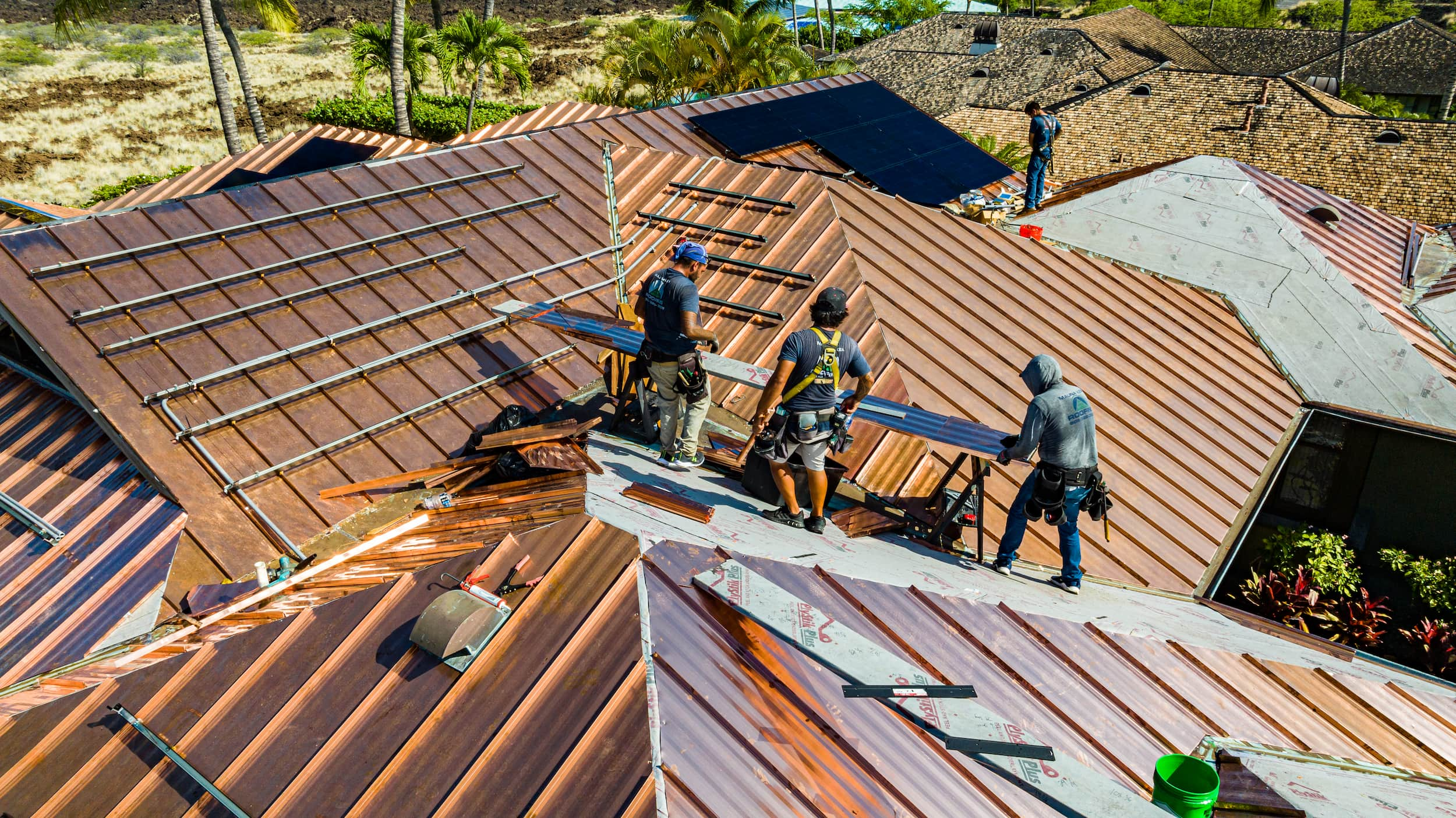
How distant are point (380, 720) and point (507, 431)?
394 cm

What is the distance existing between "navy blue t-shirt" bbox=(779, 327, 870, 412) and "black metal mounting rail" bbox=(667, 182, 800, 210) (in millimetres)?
5966

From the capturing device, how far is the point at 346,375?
10398mm

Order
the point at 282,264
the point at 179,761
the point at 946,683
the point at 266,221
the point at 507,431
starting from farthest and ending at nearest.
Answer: the point at 266,221, the point at 282,264, the point at 507,431, the point at 946,683, the point at 179,761

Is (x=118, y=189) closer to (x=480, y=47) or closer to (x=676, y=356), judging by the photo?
(x=480, y=47)

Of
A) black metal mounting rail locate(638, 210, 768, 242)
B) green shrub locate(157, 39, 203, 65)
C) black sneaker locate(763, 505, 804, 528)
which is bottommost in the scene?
black sneaker locate(763, 505, 804, 528)

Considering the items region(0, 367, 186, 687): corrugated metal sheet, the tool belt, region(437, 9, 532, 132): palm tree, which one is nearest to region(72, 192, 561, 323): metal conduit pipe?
region(0, 367, 186, 687): corrugated metal sheet

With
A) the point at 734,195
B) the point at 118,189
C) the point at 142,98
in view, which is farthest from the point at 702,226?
the point at 142,98

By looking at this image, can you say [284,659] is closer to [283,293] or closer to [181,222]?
[283,293]

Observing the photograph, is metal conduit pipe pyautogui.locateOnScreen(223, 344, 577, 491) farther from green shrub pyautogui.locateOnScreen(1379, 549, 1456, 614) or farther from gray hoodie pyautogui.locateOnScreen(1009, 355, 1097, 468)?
green shrub pyautogui.locateOnScreen(1379, 549, 1456, 614)

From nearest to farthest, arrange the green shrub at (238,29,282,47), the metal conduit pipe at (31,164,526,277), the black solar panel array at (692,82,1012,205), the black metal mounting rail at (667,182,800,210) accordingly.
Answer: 1. the metal conduit pipe at (31,164,526,277)
2. the black metal mounting rail at (667,182,800,210)
3. the black solar panel array at (692,82,1012,205)
4. the green shrub at (238,29,282,47)

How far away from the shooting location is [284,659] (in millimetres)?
6605

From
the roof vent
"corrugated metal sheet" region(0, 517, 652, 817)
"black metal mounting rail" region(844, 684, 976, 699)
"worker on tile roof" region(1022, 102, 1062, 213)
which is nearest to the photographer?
"corrugated metal sheet" region(0, 517, 652, 817)

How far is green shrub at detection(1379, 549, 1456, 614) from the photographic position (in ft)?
41.5

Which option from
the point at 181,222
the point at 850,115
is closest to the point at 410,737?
the point at 181,222
